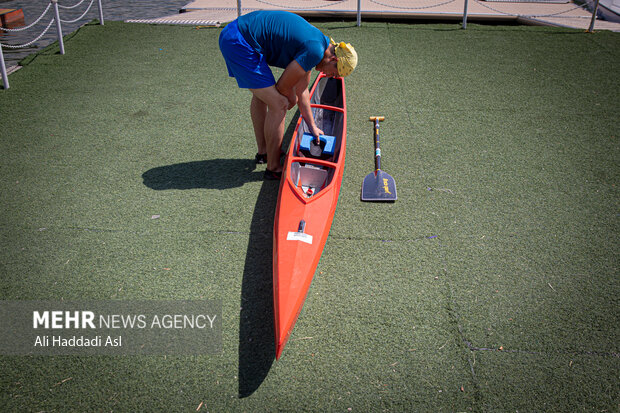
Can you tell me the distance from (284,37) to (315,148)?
1.04 m

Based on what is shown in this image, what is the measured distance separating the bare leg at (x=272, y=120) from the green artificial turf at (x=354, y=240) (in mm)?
250

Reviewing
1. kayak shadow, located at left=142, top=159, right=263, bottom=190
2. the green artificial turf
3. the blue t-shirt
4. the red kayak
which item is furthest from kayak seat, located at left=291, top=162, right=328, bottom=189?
the blue t-shirt

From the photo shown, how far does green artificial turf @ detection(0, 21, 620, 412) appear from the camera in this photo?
241 centimetres

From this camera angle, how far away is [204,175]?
414cm

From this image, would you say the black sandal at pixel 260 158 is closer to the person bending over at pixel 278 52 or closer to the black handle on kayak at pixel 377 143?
the person bending over at pixel 278 52

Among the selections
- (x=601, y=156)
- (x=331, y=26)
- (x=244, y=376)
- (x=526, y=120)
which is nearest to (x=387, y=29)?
(x=331, y=26)

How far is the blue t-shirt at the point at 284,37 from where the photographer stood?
334 cm

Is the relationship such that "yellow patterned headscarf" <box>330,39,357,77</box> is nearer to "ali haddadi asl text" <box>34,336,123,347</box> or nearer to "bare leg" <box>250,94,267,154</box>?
"bare leg" <box>250,94,267,154</box>

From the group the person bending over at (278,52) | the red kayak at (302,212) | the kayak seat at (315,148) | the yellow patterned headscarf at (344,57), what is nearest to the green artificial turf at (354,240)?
the red kayak at (302,212)

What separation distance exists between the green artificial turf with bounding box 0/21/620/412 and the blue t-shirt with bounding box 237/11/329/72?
118 centimetres

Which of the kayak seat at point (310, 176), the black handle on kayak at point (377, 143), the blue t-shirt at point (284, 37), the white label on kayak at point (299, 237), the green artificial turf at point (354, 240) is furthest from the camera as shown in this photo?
the black handle on kayak at point (377, 143)

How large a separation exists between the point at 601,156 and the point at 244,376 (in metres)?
4.11

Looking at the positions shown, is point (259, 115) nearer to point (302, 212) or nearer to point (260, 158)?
point (260, 158)

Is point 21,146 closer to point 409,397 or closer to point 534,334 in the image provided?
point 409,397
